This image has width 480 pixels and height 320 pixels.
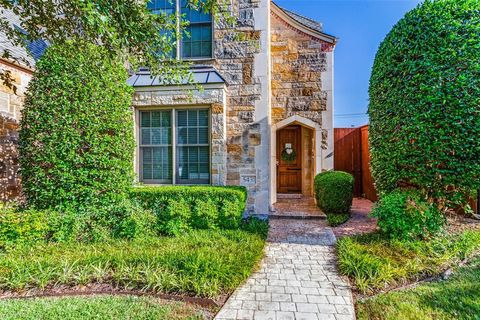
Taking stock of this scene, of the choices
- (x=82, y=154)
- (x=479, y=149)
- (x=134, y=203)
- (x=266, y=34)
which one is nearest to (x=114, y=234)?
(x=134, y=203)

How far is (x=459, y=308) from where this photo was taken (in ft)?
8.00

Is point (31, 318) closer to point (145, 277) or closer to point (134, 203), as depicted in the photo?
point (145, 277)

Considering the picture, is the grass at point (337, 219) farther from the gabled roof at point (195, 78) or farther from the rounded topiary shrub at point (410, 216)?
the gabled roof at point (195, 78)

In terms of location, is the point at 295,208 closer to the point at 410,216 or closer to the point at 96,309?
the point at 410,216

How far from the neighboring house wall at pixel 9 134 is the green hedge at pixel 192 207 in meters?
3.15

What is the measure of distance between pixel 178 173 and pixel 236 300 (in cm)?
356

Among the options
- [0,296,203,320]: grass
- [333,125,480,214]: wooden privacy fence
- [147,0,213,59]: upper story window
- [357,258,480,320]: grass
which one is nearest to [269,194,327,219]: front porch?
[333,125,480,214]: wooden privacy fence

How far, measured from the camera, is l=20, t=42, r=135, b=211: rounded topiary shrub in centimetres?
434

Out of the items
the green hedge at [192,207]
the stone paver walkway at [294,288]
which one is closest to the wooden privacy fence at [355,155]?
the stone paver walkway at [294,288]

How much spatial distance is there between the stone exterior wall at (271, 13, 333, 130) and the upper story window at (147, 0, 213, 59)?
196cm

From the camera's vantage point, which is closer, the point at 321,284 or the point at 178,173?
the point at 321,284

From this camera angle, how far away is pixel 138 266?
10.3ft

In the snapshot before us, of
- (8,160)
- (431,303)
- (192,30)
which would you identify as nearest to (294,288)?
(431,303)

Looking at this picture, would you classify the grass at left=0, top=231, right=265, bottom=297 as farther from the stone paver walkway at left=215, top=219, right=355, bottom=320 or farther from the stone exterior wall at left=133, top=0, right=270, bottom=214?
the stone exterior wall at left=133, top=0, right=270, bottom=214
